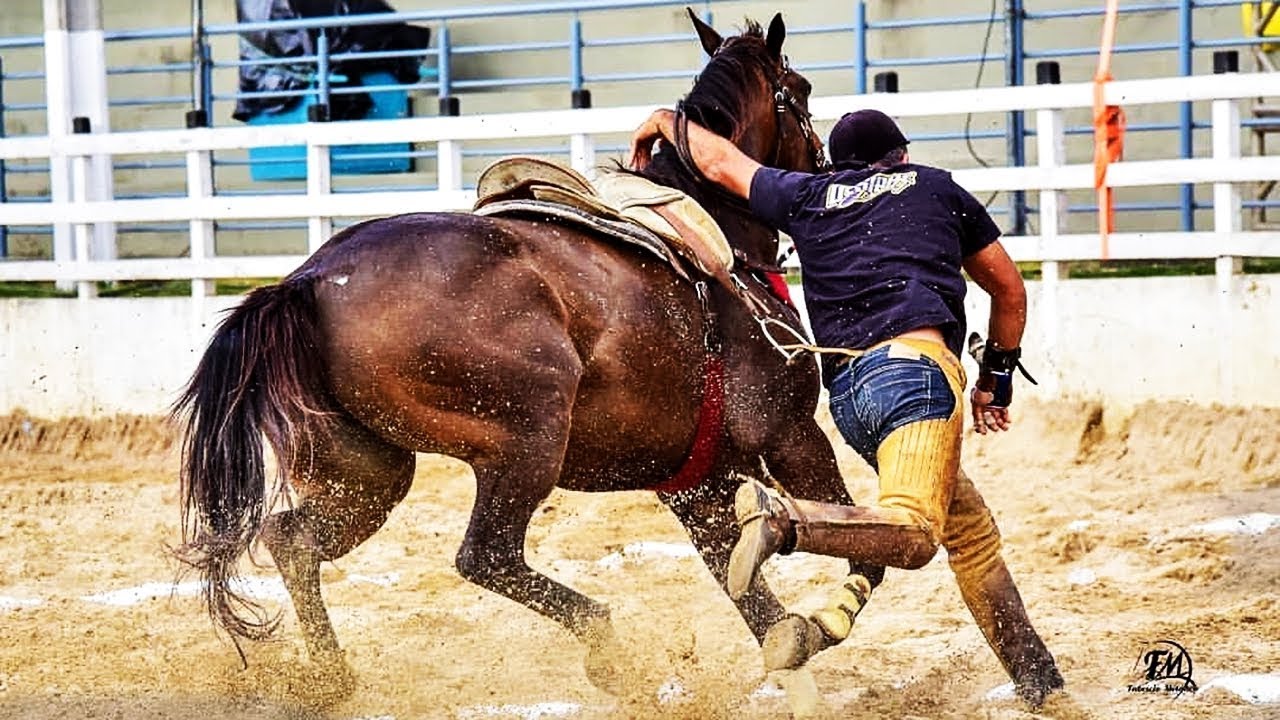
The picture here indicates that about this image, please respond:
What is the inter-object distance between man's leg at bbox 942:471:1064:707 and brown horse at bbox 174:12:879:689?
0.33m

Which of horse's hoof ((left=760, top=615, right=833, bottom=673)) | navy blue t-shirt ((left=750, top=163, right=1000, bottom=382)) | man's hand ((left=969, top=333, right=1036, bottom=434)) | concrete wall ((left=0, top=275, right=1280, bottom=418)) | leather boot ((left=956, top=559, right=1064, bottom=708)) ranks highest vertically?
navy blue t-shirt ((left=750, top=163, right=1000, bottom=382))

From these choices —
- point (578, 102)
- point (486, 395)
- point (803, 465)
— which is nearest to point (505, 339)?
point (486, 395)

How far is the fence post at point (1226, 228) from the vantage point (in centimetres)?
833

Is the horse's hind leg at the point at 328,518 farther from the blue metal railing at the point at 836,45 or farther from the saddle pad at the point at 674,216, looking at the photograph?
the blue metal railing at the point at 836,45

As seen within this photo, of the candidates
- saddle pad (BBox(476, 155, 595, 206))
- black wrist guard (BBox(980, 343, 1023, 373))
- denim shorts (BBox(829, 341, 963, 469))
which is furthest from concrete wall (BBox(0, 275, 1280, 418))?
denim shorts (BBox(829, 341, 963, 469))

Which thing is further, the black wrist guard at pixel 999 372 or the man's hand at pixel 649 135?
the man's hand at pixel 649 135

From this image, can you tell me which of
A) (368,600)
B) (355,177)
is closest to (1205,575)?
(368,600)

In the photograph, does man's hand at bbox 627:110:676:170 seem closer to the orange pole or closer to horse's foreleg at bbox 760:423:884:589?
horse's foreleg at bbox 760:423:884:589

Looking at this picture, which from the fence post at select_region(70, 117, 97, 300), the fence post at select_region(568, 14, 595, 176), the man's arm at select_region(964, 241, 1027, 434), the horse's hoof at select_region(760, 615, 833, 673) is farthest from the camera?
the fence post at select_region(70, 117, 97, 300)

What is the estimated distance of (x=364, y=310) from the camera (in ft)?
16.5

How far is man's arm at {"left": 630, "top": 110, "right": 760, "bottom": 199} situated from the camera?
542 centimetres

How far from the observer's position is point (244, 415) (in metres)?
5.09

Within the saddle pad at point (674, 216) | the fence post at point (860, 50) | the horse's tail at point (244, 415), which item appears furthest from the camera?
the fence post at point (860, 50)

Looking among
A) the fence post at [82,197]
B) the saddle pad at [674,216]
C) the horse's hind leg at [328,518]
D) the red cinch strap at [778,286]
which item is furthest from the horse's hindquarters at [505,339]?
the fence post at [82,197]
